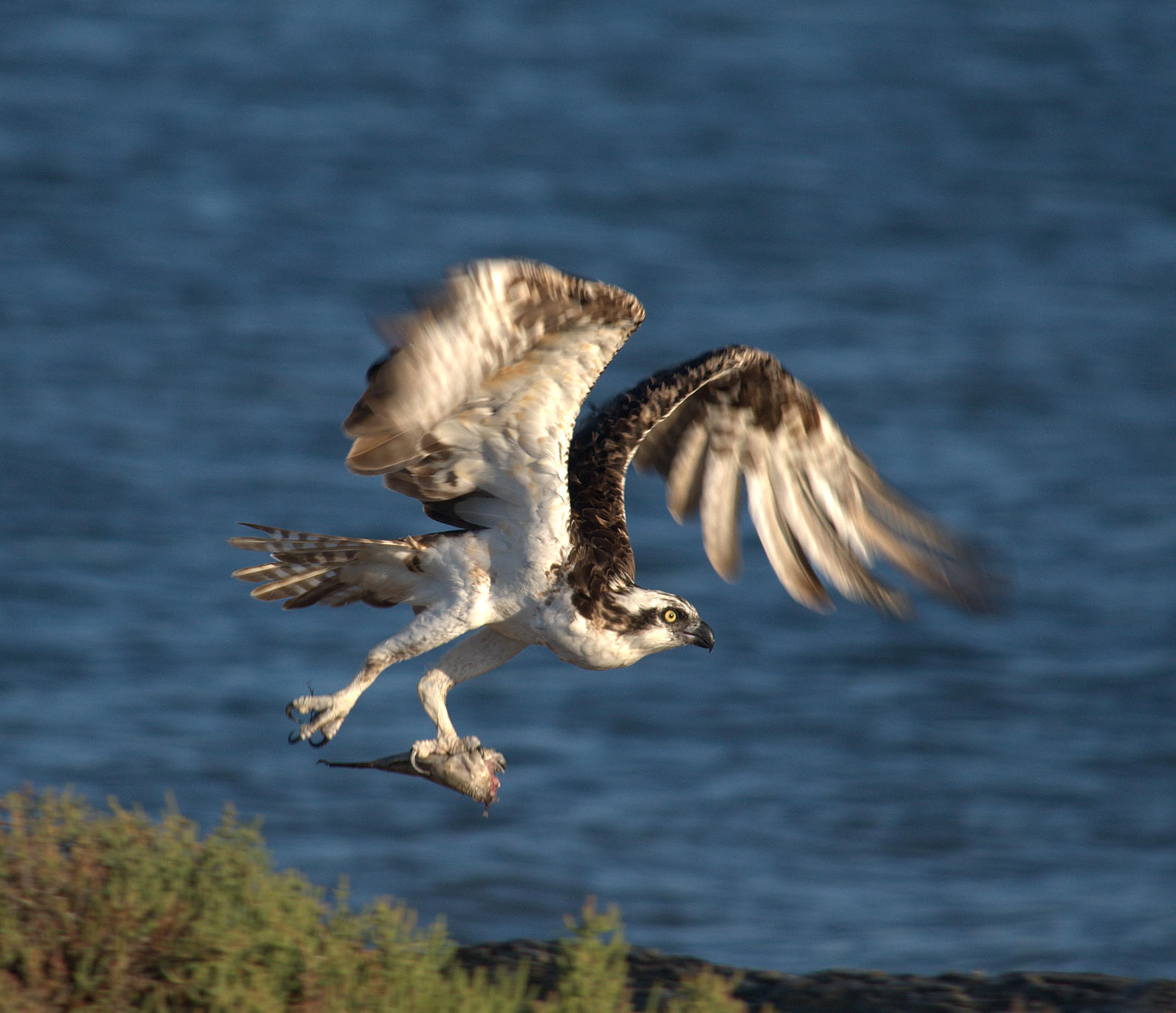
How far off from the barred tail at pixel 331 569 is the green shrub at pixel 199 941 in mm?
1047

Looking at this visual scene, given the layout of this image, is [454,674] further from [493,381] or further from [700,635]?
[493,381]

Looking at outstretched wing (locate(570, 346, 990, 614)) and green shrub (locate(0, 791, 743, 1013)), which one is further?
outstretched wing (locate(570, 346, 990, 614))

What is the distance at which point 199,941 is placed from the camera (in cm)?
566

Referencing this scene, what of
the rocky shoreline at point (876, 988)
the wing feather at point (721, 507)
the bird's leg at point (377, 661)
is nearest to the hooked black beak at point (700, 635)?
the bird's leg at point (377, 661)

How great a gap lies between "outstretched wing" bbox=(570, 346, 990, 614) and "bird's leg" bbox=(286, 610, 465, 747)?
1334 mm

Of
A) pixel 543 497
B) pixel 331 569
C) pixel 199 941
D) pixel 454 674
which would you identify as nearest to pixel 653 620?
pixel 543 497

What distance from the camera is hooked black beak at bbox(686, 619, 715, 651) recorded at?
6480 mm

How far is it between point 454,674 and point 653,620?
2.88ft

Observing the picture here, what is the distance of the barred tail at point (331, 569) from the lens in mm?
6418

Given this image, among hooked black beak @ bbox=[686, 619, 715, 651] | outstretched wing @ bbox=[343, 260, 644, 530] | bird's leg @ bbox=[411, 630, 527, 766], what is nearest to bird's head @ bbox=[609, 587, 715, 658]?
hooked black beak @ bbox=[686, 619, 715, 651]

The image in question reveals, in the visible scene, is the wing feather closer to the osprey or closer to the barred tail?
the osprey

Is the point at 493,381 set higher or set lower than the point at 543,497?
higher

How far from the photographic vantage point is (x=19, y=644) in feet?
58.5

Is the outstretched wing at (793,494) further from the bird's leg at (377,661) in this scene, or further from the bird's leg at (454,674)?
the bird's leg at (377,661)
